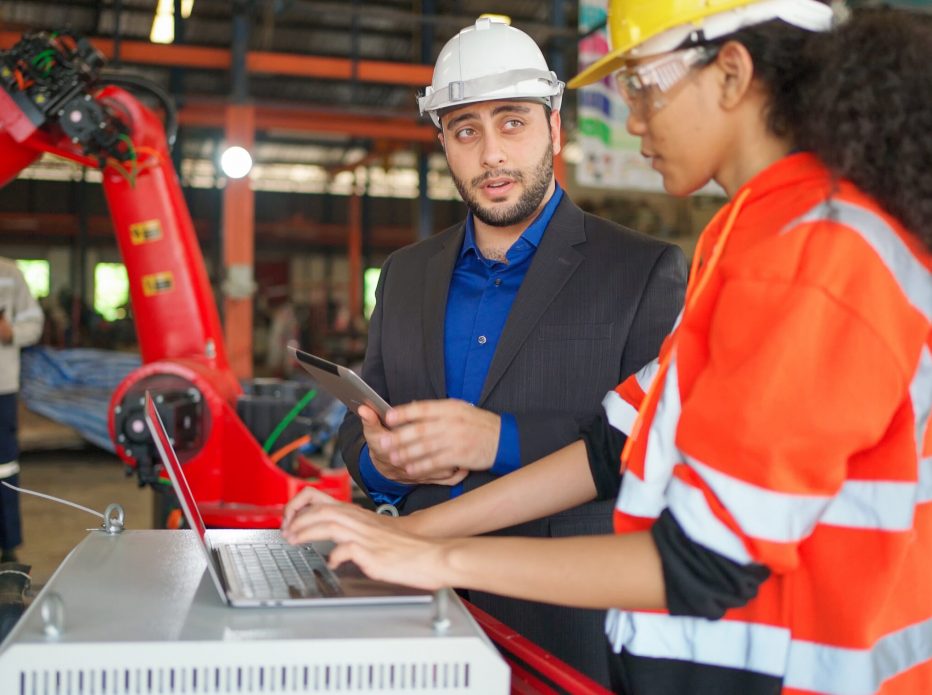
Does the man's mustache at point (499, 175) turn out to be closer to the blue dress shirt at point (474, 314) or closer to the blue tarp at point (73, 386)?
the blue dress shirt at point (474, 314)

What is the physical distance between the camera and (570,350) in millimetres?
1832

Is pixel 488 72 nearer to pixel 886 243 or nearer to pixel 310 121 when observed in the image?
pixel 886 243

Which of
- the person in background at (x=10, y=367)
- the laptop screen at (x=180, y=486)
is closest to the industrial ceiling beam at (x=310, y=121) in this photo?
the person in background at (x=10, y=367)

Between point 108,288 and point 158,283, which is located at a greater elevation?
point 158,283

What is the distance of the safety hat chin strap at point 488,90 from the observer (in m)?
1.90

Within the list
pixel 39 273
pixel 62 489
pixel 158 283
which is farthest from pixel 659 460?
pixel 39 273

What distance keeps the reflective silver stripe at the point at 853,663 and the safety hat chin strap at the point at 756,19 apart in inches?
25.5

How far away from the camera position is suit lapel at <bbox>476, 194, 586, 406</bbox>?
182 centimetres

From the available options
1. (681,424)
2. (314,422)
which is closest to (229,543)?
(681,424)

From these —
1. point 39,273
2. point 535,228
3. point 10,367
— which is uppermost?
point 535,228

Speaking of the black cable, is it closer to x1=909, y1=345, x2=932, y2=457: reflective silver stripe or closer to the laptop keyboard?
the laptop keyboard

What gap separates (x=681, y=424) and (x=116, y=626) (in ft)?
1.88

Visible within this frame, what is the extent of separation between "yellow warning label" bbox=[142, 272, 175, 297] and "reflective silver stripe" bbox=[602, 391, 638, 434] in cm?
314

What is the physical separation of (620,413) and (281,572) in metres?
0.50
